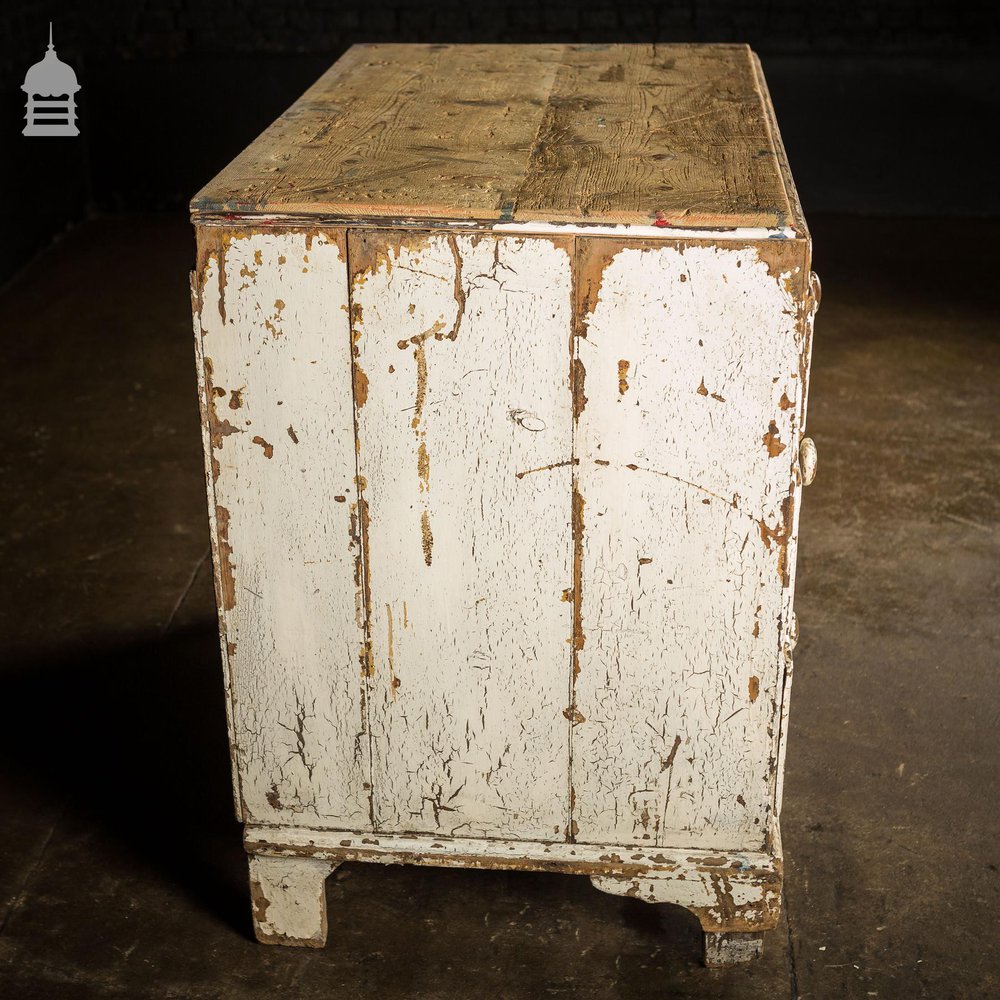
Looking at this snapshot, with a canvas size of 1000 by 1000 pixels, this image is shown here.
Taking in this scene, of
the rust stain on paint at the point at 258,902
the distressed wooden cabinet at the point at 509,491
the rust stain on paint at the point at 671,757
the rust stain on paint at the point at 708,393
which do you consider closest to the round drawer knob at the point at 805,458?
the distressed wooden cabinet at the point at 509,491

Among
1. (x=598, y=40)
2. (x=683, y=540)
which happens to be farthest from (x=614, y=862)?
(x=598, y=40)

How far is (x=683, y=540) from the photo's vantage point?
162 cm

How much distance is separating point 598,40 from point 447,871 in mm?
4571

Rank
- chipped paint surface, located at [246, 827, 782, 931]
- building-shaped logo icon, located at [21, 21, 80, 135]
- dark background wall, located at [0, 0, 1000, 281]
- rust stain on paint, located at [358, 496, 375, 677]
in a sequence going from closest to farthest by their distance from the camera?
rust stain on paint, located at [358, 496, 375, 677] < chipped paint surface, located at [246, 827, 782, 931] < building-shaped logo icon, located at [21, 21, 80, 135] < dark background wall, located at [0, 0, 1000, 281]

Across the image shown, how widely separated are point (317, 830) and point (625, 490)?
67 cm

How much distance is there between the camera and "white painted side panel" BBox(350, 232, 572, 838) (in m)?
1.51

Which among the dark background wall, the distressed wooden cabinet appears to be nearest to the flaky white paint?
the distressed wooden cabinet

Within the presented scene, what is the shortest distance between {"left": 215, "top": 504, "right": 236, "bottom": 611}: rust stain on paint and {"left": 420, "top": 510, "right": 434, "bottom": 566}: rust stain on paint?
244 millimetres

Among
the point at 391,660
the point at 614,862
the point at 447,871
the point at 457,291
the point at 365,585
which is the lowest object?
the point at 447,871

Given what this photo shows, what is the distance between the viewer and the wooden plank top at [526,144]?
58.7 inches

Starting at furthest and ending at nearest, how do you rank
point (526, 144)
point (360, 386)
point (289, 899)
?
point (289, 899) < point (526, 144) < point (360, 386)

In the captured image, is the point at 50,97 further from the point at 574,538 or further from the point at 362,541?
the point at 574,538

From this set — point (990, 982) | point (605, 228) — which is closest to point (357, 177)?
A: point (605, 228)

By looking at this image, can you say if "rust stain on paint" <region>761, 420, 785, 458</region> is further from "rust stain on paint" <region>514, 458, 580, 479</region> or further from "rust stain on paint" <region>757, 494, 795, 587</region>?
"rust stain on paint" <region>514, 458, 580, 479</region>
